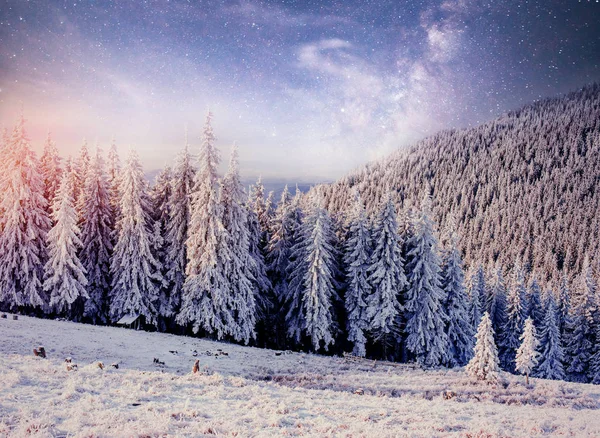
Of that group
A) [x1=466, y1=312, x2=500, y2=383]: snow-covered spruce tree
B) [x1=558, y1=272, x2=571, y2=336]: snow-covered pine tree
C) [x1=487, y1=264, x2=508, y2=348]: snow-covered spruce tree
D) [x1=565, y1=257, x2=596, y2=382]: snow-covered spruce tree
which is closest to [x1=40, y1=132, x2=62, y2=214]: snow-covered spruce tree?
[x1=466, y1=312, x2=500, y2=383]: snow-covered spruce tree

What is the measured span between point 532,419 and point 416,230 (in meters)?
22.8

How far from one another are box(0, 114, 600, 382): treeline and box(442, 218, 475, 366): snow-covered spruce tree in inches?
5.0

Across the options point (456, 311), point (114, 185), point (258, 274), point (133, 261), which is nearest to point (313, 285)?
point (258, 274)

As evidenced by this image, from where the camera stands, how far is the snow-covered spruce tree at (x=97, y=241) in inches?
1347

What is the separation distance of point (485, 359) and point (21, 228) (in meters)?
39.4

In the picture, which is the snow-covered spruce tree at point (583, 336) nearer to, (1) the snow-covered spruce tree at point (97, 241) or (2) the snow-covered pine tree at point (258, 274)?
(2) the snow-covered pine tree at point (258, 274)

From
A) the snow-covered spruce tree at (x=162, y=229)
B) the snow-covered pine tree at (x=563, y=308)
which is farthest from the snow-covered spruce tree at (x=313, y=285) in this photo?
the snow-covered pine tree at (x=563, y=308)

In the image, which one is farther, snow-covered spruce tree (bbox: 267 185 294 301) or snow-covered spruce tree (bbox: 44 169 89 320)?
snow-covered spruce tree (bbox: 267 185 294 301)

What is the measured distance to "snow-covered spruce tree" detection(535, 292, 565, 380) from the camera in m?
50.9

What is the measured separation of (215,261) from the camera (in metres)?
30.4

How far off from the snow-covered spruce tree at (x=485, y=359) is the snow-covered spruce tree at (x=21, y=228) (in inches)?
1395

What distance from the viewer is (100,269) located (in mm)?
34781

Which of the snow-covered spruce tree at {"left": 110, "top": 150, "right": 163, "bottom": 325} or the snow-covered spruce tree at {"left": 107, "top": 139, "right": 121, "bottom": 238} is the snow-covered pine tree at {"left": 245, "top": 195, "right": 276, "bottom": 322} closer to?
the snow-covered spruce tree at {"left": 110, "top": 150, "right": 163, "bottom": 325}

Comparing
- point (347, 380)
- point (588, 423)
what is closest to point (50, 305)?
point (347, 380)
